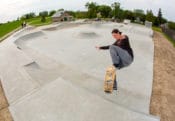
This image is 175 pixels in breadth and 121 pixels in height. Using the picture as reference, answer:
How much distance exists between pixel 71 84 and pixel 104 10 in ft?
130

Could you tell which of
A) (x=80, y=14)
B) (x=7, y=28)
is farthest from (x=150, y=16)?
(x=7, y=28)

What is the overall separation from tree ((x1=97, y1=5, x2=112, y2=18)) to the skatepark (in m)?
28.9

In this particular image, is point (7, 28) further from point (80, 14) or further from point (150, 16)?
point (150, 16)

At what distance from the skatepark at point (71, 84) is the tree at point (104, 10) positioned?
2893 cm

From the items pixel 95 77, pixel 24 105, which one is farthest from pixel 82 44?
pixel 24 105

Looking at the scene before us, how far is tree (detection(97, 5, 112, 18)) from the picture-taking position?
46.7 m

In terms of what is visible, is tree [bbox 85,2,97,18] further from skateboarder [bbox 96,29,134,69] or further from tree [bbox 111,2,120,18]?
skateboarder [bbox 96,29,134,69]

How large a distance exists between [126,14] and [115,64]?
37.1m

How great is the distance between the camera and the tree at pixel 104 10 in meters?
46.7

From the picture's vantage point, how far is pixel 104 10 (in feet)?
154

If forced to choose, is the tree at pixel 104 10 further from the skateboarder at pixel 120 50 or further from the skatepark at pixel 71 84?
the skateboarder at pixel 120 50

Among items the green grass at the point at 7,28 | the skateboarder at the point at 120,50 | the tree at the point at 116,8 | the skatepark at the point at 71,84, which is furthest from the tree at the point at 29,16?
the skateboarder at the point at 120,50

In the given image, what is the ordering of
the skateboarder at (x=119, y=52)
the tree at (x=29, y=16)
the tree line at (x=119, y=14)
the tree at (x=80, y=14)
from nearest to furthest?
the skateboarder at (x=119, y=52), the tree line at (x=119, y=14), the tree at (x=80, y=14), the tree at (x=29, y=16)

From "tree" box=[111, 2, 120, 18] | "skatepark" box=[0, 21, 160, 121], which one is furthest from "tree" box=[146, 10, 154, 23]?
"skatepark" box=[0, 21, 160, 121]
